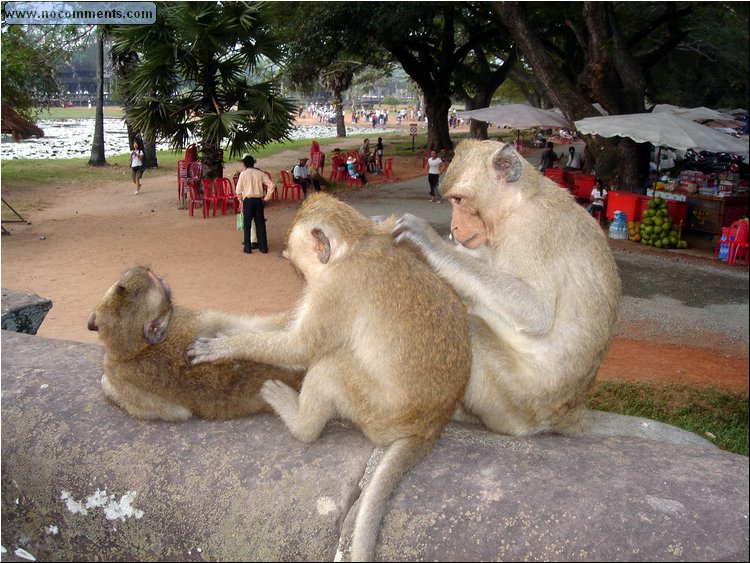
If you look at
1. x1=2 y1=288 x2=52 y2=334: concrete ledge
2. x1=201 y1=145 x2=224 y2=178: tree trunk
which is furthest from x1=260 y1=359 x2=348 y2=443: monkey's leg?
x1=201 y1=145 x2=224 y2=178: tree trunk

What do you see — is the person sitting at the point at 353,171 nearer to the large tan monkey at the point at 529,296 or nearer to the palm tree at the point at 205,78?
the palm tree at the point at 205,78

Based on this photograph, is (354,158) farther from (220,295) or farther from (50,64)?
(220,295)

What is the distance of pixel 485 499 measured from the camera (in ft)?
8.27

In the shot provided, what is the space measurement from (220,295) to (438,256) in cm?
877

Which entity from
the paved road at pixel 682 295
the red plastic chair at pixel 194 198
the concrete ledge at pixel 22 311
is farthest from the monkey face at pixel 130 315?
the red plastic chair at pixel 194 198

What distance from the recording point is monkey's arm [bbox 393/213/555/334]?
3186 mm

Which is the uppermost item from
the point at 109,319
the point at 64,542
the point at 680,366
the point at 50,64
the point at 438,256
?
the point at 50,64

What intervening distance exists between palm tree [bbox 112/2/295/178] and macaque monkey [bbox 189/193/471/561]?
1334 centimetres

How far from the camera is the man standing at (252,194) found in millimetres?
13898

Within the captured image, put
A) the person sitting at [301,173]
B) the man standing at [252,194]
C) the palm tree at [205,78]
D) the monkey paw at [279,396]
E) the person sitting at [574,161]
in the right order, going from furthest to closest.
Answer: the person sitting at [574,161], the person sitting at [301,173], the palm tree at [205,78], the man standing at [252,194], the monkey paw at [279,396]

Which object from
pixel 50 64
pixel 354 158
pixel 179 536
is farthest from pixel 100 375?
pixel 50 64

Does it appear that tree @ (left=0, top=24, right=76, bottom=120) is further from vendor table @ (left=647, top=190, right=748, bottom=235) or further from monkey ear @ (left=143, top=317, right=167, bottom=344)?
monkey ear @ (left=143, top=317, right=167, bottom=344)

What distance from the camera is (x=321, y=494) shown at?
104 inches

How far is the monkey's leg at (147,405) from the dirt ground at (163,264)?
3.48m
